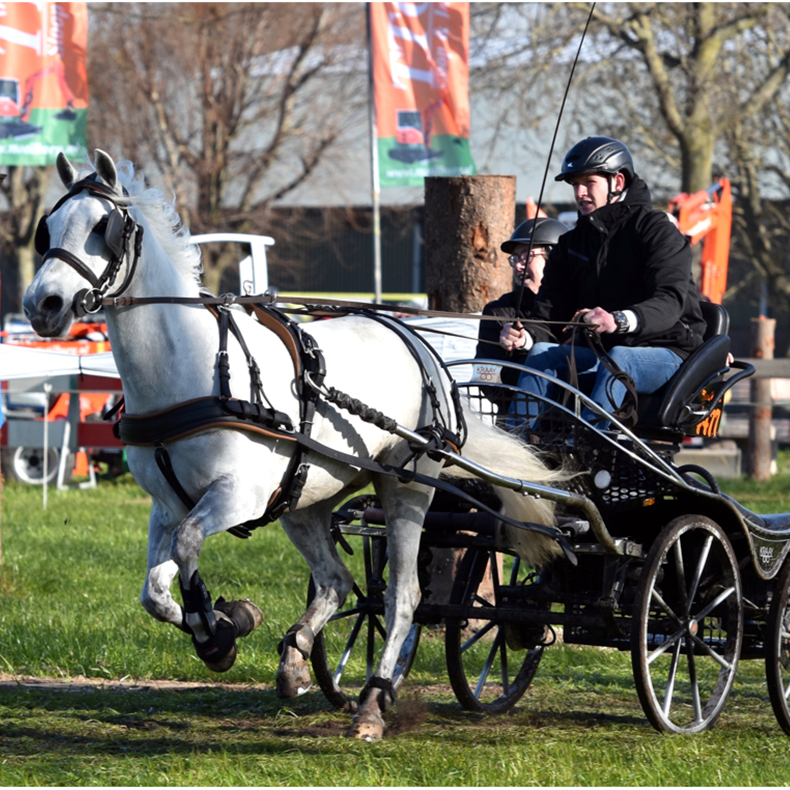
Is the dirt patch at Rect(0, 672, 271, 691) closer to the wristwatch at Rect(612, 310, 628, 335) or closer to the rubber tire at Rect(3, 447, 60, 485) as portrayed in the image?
the wristwatch at Rect(612, 310, 628, 335)

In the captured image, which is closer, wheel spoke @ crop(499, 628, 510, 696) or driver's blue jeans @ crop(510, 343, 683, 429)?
driver's blue jeans @ crop(510, 343, 683, 429)

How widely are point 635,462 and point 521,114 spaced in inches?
581

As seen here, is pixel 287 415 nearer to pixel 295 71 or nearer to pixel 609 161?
pixel 609 161

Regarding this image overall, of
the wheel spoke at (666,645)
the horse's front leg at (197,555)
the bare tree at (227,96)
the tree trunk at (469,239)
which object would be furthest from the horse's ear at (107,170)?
the bare tree at (227,96)

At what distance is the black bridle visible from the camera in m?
4.01

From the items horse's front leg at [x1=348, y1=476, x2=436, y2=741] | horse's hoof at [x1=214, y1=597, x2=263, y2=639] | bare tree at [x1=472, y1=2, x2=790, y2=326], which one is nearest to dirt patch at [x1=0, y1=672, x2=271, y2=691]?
horse's front leg at [x1=348, y1=476, x2=436, y2=741]

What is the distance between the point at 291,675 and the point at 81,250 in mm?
1748

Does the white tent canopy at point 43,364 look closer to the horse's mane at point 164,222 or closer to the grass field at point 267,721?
the grass field at point 267,721

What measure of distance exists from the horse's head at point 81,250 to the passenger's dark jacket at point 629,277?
2191 millimetres

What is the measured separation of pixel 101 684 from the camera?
583 cm

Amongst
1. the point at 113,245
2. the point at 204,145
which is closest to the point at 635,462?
the point at 113,245

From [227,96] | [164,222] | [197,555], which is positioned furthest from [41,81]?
[227,96]

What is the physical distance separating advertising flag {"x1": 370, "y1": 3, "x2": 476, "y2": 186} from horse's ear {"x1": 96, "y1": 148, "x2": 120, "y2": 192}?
28.2ft

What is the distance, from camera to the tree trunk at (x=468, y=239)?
23.7 ft
